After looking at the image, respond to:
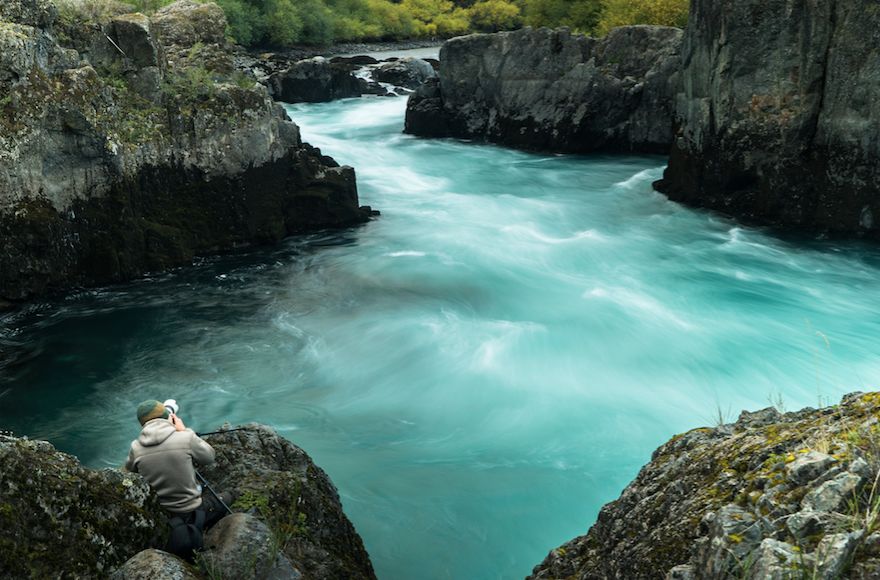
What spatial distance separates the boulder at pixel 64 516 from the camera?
4188 millimetres

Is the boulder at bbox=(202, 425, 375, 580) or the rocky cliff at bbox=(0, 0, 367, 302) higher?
the rocky cliff at bbox=(0, 0, 367, 302)

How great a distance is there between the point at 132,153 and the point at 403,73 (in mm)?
26578

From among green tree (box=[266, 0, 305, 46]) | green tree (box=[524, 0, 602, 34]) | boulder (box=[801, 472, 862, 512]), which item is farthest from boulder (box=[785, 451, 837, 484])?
green tree (box=[266, 0, 305, 46])

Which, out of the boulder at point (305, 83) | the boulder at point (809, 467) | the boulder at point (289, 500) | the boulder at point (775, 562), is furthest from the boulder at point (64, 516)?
the boulder at point (305, 83)

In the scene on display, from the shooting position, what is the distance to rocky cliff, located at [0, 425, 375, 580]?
4.29 m

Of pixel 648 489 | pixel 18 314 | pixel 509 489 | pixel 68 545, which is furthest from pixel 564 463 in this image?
pixel 18 314

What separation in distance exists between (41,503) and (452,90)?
2524 centimetres

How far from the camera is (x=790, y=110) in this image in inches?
646

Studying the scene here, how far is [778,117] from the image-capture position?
16594 mm

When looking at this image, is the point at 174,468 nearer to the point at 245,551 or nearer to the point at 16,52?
the point at 245,551

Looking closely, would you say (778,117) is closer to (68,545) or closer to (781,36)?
(781,36)

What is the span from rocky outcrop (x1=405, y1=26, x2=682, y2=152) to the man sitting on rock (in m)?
21.1

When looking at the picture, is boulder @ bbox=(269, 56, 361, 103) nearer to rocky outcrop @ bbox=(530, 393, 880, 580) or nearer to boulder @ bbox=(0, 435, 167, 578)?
boulder @ bbox=(0, 435, 167, 578)

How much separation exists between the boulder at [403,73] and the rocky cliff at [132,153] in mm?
21692
